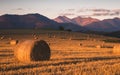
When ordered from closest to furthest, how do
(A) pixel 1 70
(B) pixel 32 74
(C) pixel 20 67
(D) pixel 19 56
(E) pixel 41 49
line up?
1. (B) pixel 32 74
2. (A) pixel 1 70
3. (C) pixel 20 67
4. (D) pixel 19 56
5. (E) pixel 41 49

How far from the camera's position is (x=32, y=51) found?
20.0 meters

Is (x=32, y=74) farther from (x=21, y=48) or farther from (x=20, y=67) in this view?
(x=21, y=48)

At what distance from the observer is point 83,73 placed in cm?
1368

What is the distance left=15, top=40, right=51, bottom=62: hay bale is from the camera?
19.7 m

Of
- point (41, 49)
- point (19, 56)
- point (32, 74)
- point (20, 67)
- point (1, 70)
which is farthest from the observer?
point (41, 49)

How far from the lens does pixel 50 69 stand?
15031mm

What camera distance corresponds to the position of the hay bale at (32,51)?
19672 millimetres

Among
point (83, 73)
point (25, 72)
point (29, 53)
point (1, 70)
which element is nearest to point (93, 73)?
point (83, 73)

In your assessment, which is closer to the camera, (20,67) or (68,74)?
(68,74)

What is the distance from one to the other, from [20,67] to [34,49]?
4604mm

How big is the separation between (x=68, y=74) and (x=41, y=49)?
745cm

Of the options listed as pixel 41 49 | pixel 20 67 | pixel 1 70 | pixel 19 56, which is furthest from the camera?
pixel 41 49

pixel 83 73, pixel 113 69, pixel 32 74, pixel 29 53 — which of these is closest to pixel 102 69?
pixel 113 69

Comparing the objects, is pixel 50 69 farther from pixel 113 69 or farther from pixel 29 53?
pixel 29 53
